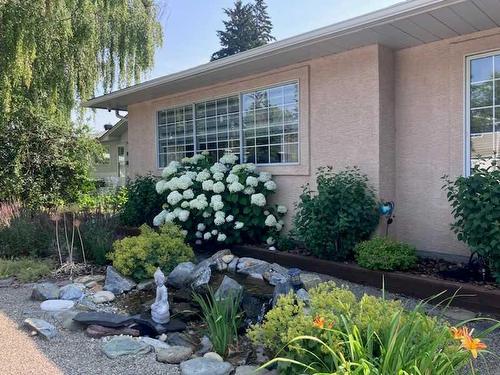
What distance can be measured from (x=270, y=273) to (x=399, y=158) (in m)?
2.40

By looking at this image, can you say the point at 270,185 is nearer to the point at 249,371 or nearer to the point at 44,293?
the point at 44,293

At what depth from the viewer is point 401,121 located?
6.04 meters

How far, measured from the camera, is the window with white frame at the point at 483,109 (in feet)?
17.2

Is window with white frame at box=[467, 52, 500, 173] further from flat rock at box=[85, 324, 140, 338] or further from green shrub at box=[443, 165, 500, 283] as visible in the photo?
flat rock at box=[85, 324, 140, 338]

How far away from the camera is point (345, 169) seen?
6234 mm

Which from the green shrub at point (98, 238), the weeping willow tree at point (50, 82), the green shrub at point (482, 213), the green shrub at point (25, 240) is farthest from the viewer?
the weeping willow tree at point (50, 82)

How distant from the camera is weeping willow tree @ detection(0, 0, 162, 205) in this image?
9406 mm

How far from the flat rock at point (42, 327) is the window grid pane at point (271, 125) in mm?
4315

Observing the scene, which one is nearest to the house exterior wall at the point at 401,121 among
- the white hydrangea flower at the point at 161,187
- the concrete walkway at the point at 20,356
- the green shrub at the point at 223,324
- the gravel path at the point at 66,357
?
the gravel path at the point at 66,357

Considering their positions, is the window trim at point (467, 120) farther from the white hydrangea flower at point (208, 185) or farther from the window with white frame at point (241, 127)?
the white hydrangea flower at point (208, 185)

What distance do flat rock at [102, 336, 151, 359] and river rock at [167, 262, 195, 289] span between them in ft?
5.83

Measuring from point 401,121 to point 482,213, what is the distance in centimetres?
215

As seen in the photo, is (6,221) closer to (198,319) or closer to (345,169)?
(198,319)

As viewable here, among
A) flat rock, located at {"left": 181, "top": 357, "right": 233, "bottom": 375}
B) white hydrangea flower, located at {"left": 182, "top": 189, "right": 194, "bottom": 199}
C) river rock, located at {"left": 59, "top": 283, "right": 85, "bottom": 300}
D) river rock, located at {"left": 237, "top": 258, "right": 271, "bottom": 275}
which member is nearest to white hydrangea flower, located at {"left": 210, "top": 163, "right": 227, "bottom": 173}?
white hydrangea flower, located at {"left": 182, "top": 189, "right": 194, "bottom": 199}
